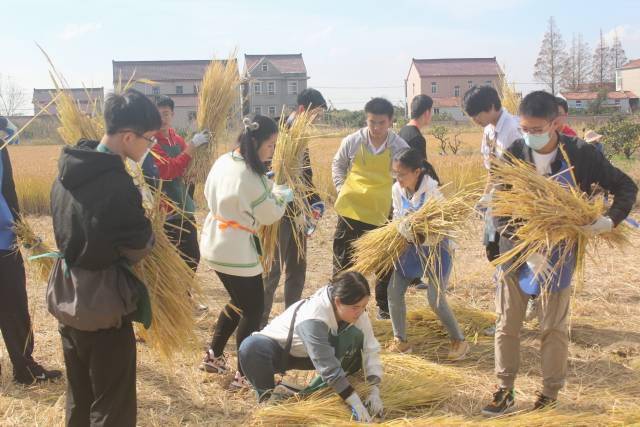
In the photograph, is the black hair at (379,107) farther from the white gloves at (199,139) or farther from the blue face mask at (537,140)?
the blue face mask at (537,140)

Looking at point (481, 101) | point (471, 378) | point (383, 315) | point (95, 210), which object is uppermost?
point (481, 101)

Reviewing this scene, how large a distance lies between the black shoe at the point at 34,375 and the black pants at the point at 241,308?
2.87ft

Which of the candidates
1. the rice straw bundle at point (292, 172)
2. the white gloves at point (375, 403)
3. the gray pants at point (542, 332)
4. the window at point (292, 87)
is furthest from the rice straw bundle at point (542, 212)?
the window at point (292, 87)

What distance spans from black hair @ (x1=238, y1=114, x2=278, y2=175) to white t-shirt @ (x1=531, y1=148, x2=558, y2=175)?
1.23m

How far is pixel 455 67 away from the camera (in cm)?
5350

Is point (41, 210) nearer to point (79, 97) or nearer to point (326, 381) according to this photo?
point (79, 97)

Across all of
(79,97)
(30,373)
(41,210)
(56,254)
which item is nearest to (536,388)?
(56,254)

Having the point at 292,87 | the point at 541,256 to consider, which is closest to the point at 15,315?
the point at 541,256

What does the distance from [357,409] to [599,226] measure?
1.23 m

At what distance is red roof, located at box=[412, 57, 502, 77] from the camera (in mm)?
52656

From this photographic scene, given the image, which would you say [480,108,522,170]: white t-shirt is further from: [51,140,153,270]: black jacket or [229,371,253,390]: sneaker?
[51,140,153,270]: black jacket

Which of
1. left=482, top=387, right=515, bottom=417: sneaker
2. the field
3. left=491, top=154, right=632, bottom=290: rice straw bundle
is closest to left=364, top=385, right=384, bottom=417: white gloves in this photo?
the field

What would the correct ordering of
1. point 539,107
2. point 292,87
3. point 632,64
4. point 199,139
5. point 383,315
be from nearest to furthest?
point 539,107
point 199,139
point 383,315
point 292,87
point 632,64

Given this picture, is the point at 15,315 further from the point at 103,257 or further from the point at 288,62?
the point at 288,62
